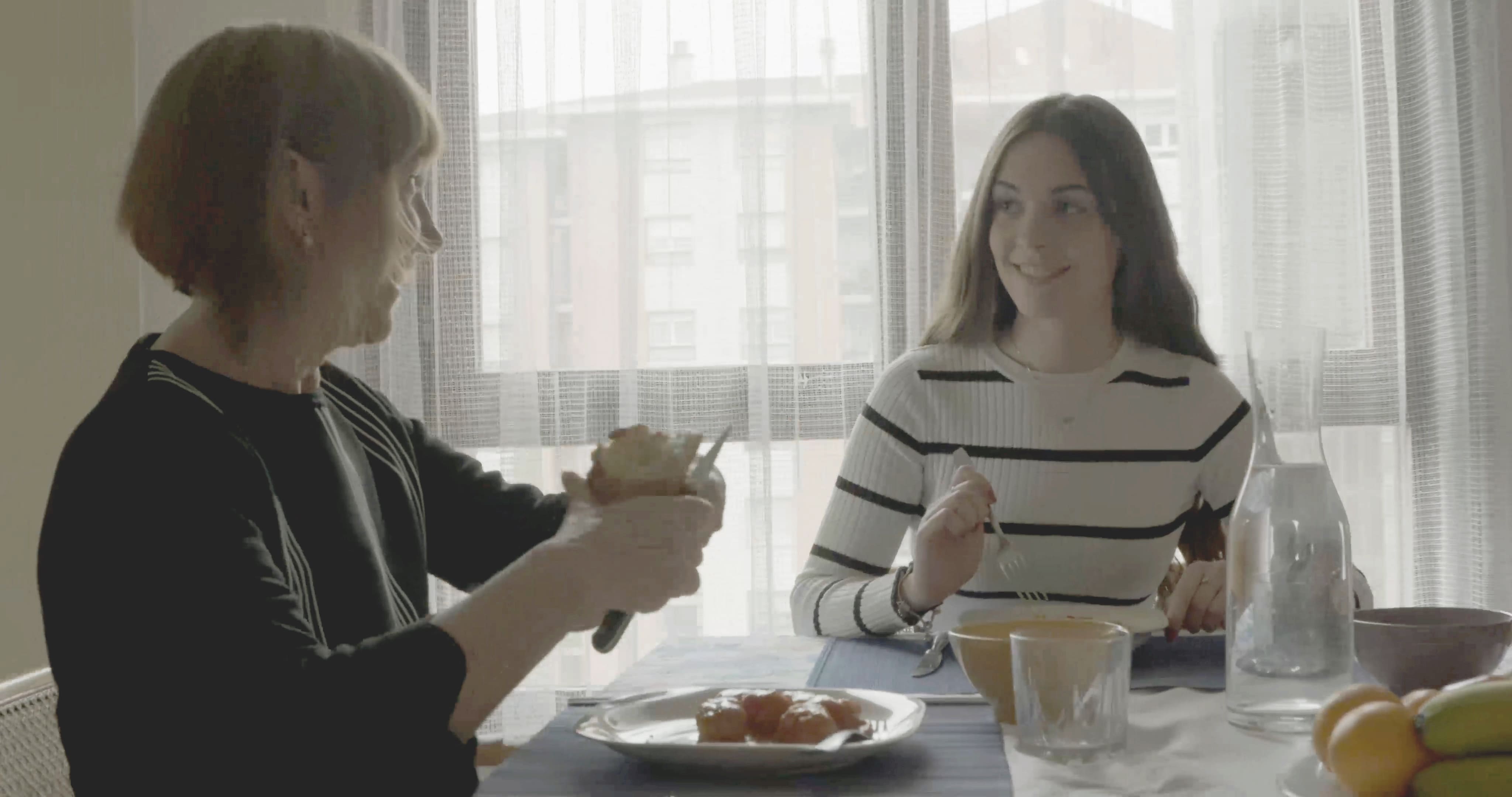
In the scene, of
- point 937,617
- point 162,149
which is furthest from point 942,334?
point 162,149

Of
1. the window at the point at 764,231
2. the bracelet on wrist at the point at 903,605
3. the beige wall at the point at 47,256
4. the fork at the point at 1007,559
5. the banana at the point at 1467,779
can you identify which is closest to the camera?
the banana at the point at 1467,779

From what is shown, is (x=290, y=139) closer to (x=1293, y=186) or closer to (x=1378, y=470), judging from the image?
(x=1293, y=186)

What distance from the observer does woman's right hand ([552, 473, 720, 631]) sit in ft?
3.32

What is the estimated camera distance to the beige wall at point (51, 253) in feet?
6.49

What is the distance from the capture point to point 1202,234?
94.3 inches

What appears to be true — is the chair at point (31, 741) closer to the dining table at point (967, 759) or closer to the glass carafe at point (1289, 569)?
the dining table at point (967, 759)

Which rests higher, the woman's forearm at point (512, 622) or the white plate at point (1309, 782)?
the woman's forearm at point (512, 622)

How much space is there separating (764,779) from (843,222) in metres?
1.67

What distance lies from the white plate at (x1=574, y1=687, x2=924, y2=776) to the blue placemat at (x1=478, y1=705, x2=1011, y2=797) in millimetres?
11

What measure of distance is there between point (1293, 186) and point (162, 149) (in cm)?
189

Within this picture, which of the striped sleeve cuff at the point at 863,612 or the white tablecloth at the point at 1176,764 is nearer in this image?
the white tablecloth at the point at 1176,764

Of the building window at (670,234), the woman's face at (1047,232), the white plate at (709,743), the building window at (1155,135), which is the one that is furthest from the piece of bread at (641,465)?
the building window at (1155,135)

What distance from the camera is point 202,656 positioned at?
900 mm

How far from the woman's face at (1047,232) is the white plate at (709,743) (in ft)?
2.65
